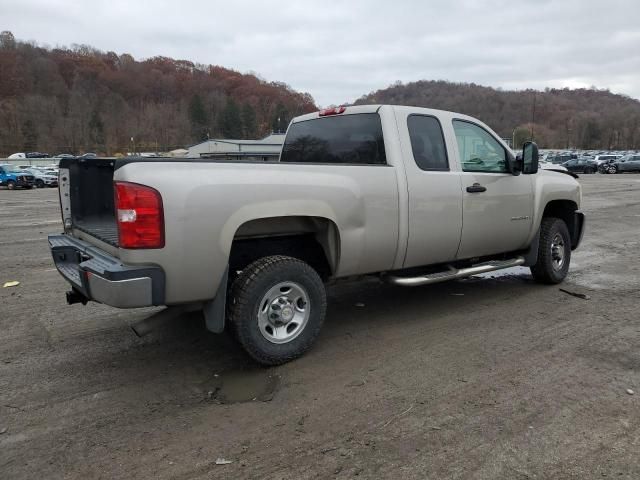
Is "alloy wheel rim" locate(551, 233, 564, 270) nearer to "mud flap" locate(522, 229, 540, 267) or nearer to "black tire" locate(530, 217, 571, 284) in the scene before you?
"black tire" locate(530, 217, 571, 284)

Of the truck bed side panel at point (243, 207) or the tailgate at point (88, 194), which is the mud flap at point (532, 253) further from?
the tailgate at point (88, 194)

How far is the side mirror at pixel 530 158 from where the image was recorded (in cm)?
534

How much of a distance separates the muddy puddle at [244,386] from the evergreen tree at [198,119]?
12172 cm

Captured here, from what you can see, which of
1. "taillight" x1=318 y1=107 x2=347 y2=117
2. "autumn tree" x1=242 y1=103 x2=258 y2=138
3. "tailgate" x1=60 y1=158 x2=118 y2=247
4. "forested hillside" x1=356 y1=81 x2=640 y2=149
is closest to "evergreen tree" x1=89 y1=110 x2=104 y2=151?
"autumn tree" x1=242 y1=103 x2=258 y2=138

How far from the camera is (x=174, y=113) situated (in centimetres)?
12450

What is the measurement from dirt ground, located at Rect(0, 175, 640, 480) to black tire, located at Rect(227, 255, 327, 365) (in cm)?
17

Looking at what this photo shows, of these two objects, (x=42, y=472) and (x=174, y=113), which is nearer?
(x=42, y=472)

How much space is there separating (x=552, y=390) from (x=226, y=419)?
2.23 meters

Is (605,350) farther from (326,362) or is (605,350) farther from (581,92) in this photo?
(581,92)

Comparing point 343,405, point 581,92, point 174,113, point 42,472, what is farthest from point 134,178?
point 581,92

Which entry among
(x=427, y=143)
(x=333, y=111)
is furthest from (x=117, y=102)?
(x=427, y=143)

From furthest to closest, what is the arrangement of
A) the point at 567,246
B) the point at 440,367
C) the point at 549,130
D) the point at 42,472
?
the point at 549,130 → the point at 567,246 → the point at 440,367 → the point at 42,472

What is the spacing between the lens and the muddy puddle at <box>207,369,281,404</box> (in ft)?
11.5

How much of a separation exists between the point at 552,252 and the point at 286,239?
145 inches
